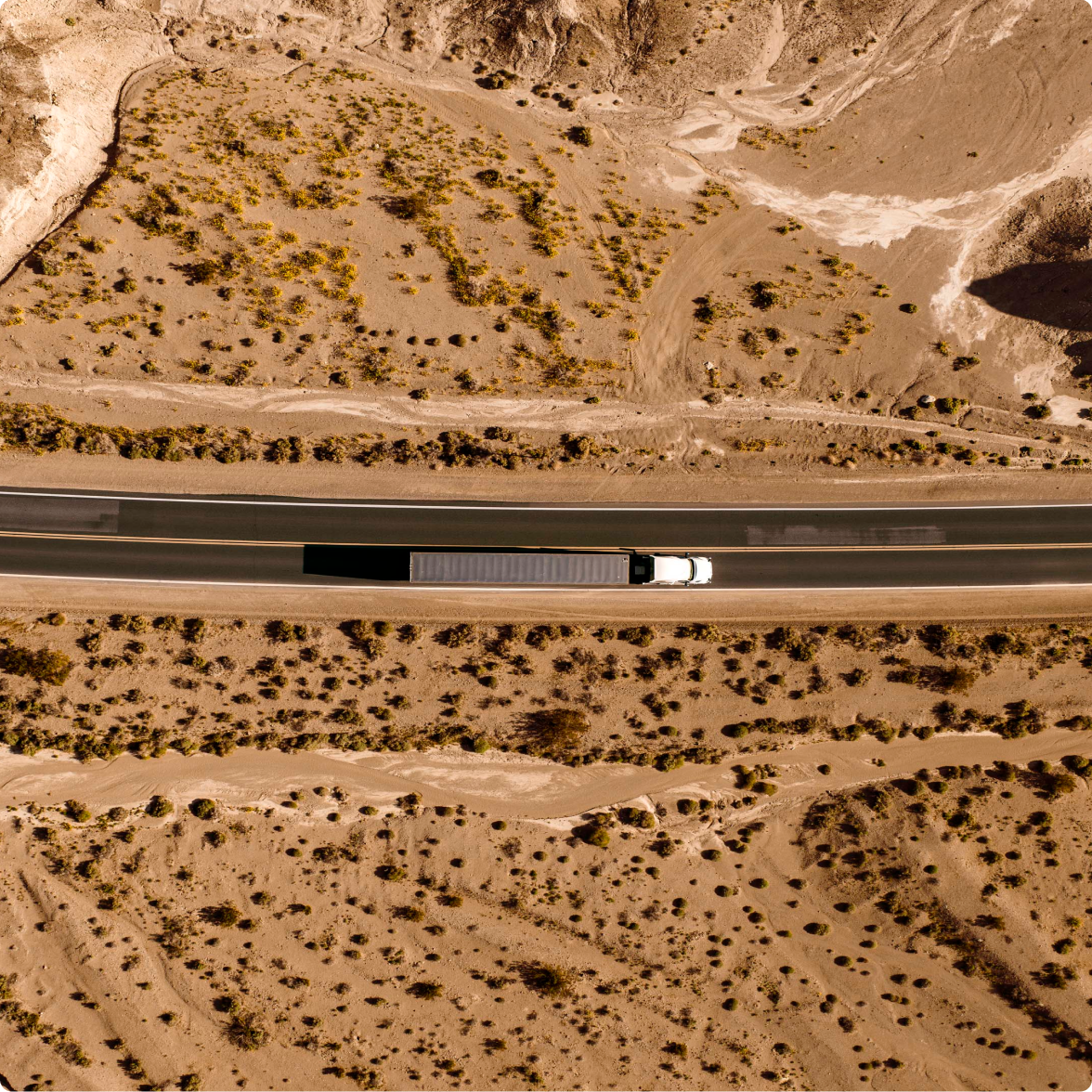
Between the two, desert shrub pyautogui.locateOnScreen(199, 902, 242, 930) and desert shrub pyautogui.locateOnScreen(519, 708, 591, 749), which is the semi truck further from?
desert shrub pyautogui.locateOnScreen(199, 902, 242, 930)

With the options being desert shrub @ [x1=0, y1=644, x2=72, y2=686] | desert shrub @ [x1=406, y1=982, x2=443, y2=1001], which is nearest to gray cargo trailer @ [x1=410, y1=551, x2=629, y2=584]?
desert shrub @ [x1=0, y1=644, x2=72, y2=686]

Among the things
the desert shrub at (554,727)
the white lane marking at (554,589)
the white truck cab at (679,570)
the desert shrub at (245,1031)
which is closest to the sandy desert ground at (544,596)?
the desert shrub at (554,727)

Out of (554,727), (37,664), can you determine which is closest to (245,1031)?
(37,664)

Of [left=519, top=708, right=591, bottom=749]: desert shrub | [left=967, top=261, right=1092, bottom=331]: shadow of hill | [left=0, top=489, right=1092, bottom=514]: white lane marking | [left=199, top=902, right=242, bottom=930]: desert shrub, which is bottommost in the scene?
[left=199, top=902, right=242, bottom=930]: desert shrub

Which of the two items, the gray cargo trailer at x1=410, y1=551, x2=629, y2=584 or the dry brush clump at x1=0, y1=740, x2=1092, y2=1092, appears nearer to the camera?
the gray cargo trailer at x1=410, y1=551, x2=629, y2=584

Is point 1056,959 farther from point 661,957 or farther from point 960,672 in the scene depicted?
point 661,957

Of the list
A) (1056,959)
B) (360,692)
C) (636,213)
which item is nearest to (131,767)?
(360,692)

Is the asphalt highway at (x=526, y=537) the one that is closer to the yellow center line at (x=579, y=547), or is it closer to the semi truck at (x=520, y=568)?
the yellow center line at (x=579, y=547)
